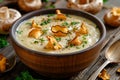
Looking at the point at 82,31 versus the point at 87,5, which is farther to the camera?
the point at 87,5

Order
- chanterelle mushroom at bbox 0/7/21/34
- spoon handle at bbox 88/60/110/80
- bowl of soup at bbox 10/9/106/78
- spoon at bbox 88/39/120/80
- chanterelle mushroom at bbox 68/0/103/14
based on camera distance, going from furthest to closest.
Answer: chanterelle mushroom at bbox 68/0/103/14
chanterelle mushroom at bbox 0/7/21/34
spoon at bbox 88/39/120/80
spoon handle at bbox 88/60/110/80
bowl of soup at bbox 10/9/106/78

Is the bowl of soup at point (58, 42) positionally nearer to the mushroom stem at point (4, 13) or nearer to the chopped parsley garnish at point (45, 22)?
the chopped parsley garnish at point (45, 22)

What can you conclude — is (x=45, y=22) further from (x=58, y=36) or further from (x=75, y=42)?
(x=75, y=42)

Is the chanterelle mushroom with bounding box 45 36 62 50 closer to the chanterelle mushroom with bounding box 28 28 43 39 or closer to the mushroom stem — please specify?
the chanterelle mushroom with bounding box 28 28 43 39

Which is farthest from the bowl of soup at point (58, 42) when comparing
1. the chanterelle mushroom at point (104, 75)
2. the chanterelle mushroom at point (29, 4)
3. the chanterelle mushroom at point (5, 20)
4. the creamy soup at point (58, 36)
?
the chanterelle mushroom at point (29, 4)

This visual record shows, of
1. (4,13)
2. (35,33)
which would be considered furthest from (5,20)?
(35,33)

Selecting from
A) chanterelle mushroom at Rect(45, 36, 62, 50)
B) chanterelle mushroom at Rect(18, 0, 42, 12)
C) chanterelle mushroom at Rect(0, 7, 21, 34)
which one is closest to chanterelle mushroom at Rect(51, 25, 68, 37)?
chanterelle mushroom at Rect(45, 36, 62, 50)
